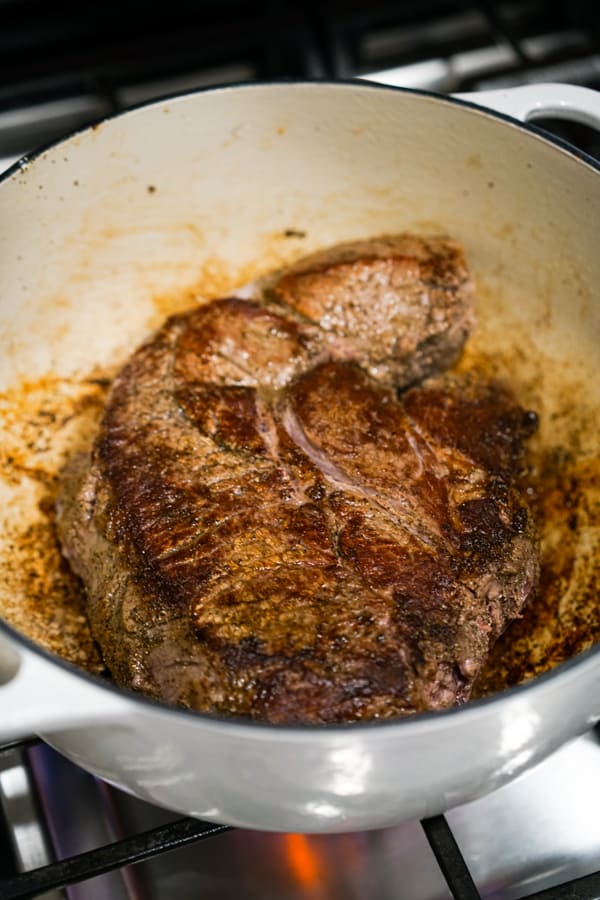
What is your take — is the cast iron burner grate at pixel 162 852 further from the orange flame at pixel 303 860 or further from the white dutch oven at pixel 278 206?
the white dutch oven at pixel 278 206

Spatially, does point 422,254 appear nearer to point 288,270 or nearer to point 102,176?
point 288,270

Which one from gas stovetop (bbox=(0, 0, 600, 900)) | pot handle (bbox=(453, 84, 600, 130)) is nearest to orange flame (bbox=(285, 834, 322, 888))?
gas stovetop (bbox=(0, 0, 600, 900))

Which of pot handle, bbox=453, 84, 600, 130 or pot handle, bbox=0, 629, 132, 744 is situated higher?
pot handle, bbox=453, 84, 600, 130

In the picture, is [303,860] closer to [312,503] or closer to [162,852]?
[162,852]

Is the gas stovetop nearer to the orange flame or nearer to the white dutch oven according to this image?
the orange flame

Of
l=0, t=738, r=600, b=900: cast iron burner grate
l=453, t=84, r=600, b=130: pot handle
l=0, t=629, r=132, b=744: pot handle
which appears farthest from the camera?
l=453, t=84, r=600, b=130: pot handle

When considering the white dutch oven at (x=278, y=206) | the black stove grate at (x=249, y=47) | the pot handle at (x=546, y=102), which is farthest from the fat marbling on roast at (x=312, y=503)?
the black stove grate at (x=249, y=47)

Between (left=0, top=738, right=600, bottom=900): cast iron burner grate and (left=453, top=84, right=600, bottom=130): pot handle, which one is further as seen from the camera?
(left=453, top=84, right=600, bottom=130): pot handle
